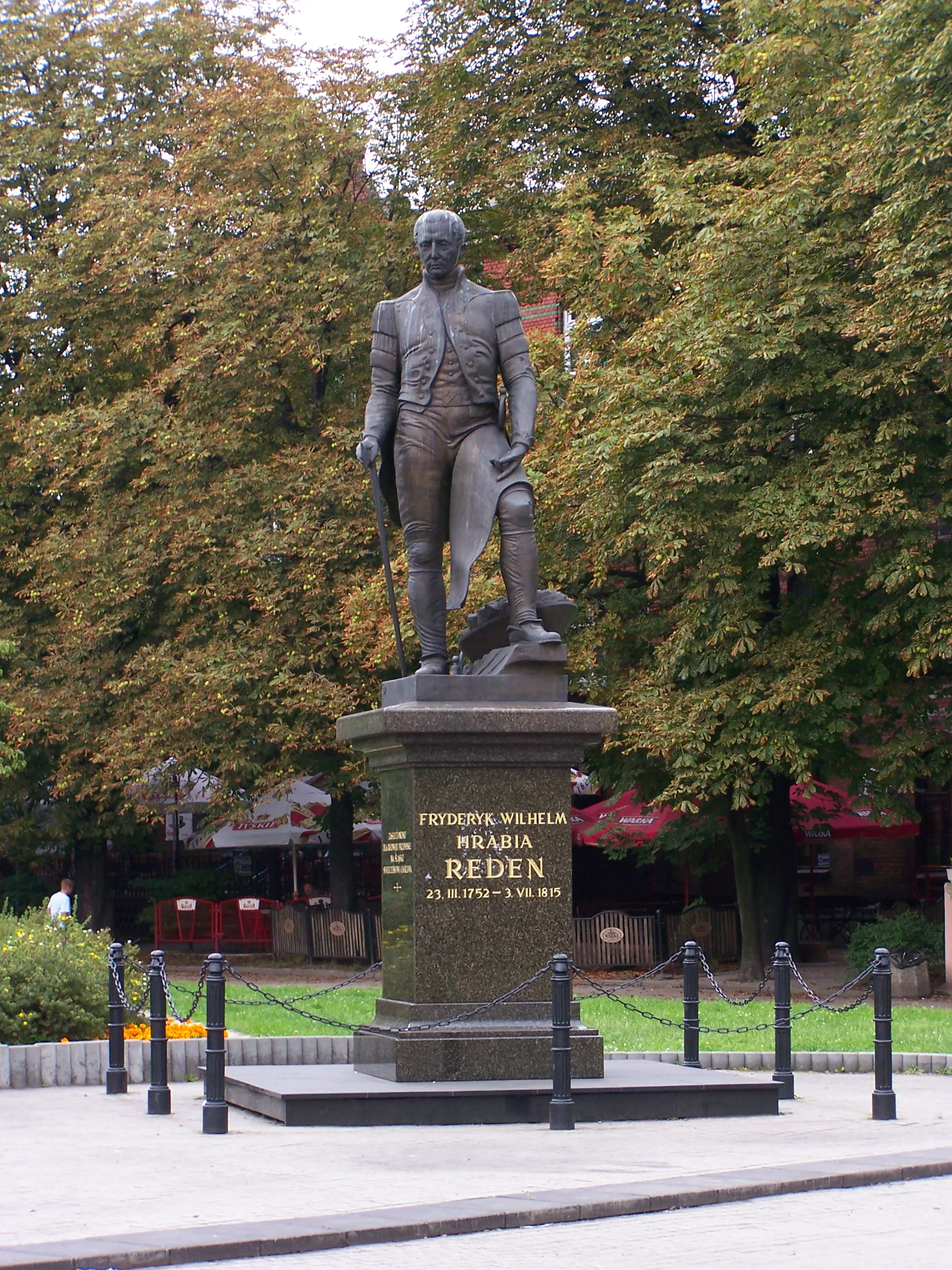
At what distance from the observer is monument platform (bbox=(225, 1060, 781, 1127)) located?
1191cm

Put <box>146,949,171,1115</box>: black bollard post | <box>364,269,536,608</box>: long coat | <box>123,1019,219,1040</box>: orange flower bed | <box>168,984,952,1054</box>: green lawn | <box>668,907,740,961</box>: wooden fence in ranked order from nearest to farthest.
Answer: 1. <box>146,949,171,1115</box>: black bollard post
2. <box>364,269,536,608</box>: long coat
3. <box>123,1019,219,1040</box>: orange flower bed
4. <box>168,984,952,1054</box>: green lawn
5. <box>668,907,740,961</box>: wooden fence

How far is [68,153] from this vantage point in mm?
36500

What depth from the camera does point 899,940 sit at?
2728 centimetres

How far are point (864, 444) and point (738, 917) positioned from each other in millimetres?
11472

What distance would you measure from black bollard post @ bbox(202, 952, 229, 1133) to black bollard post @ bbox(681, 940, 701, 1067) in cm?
397

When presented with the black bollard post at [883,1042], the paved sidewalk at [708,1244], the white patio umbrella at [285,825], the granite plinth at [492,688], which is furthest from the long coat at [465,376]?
the white patio umbrella at [285,825]

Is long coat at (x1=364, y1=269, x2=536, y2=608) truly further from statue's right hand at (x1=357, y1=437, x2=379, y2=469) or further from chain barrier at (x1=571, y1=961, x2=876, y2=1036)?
chain barrier at (x1=571, y1=961, x2=876, y2=1036)

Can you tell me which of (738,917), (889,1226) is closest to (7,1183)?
(889,1226)

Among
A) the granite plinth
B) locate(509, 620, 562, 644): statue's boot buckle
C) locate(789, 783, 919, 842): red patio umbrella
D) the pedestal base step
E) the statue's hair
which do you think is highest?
the statue's hair

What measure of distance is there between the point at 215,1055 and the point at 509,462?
449 centimetres

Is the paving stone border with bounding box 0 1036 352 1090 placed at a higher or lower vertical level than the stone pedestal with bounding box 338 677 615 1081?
lower

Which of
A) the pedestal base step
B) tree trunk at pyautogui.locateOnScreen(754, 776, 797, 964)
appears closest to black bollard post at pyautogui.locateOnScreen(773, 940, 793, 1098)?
the pedestal base step

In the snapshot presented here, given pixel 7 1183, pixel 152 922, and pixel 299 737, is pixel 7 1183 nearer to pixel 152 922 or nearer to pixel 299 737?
pixel 299 737

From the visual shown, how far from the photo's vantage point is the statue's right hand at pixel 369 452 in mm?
13516
